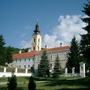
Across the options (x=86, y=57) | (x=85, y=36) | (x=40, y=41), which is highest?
(x=40, y=41)

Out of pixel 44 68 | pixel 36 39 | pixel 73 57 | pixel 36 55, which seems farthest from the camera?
pixel 36 39

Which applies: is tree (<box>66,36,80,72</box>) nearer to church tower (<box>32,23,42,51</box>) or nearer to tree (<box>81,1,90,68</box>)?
tree (<box>81,1,90,68</box>)

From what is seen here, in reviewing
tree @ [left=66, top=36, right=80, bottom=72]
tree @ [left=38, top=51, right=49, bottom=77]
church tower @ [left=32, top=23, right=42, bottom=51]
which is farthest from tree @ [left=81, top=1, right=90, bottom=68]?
church tower @ [left=32, top=23, right=42, bottom=51]

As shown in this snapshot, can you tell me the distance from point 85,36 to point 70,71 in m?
38.7

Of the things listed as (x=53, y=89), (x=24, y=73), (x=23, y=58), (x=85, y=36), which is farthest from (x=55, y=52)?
(x=53, y=89)

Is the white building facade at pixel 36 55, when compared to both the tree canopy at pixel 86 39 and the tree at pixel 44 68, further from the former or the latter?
the tree canopy at pixel 86 39

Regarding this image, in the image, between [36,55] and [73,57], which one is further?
[36,55]

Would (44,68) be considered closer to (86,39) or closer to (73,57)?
(73,57)

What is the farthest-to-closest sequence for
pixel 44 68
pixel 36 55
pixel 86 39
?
pixel 36 55
pixel 44 68
pixel 86 39

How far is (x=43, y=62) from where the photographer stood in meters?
85.1

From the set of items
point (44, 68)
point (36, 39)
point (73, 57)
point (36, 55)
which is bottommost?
point (44, 68)

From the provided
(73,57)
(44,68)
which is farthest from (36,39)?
(73,57)

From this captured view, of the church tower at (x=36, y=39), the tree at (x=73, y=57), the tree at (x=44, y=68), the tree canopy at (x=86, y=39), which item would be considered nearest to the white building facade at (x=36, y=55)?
the church tower at (x=36, y=39)

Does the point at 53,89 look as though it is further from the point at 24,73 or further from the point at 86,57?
the point at 24,73
